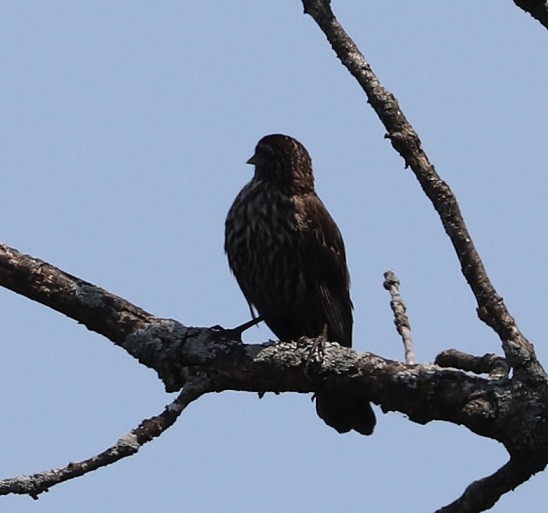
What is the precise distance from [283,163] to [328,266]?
2.29 feet

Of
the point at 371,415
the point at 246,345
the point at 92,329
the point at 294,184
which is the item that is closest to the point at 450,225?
the point at 246,345

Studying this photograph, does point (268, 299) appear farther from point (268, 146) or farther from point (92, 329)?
point (92, 329)

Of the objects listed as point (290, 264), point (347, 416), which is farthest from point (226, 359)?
point (290, 264)

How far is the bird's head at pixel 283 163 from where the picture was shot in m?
6.04

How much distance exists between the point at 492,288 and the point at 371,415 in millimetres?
1832

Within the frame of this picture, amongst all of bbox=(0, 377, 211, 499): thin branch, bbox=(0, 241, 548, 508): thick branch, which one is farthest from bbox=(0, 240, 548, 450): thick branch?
bbox=(0, 377, 211, 499): thin branch

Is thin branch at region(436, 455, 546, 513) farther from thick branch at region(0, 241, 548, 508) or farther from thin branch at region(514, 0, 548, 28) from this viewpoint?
thin branch at region(514, 0, 548, 28)

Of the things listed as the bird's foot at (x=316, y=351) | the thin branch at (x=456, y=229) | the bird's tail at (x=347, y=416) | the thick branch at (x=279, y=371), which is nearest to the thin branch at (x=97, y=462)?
the thick branch at (x=279, y=371)

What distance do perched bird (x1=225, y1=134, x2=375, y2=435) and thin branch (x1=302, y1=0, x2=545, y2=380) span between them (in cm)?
186

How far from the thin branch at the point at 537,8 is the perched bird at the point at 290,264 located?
7.85ft

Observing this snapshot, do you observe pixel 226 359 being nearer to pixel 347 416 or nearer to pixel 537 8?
pixel 347 416

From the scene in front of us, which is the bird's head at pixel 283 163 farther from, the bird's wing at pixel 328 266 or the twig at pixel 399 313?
the twig at pixel 399 313

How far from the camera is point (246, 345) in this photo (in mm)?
4152

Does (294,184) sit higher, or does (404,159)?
(294,184)
